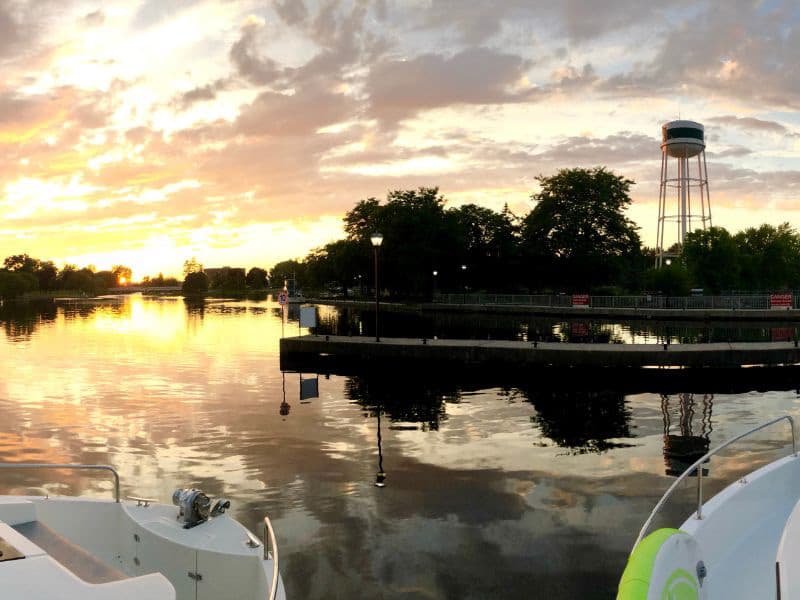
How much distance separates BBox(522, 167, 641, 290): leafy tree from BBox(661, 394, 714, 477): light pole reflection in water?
2612 inches

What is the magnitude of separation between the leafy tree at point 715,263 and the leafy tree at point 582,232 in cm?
1266

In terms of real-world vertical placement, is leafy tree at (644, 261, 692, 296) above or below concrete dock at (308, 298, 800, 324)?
above

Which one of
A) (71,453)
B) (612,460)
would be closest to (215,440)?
(71,453)

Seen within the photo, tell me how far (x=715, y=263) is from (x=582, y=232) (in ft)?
57.9

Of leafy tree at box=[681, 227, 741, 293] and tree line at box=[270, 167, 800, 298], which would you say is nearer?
leafy tree at box=[681, 227, 741, 293]

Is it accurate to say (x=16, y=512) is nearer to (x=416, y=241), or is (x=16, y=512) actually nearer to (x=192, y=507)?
(x=192, y=507)

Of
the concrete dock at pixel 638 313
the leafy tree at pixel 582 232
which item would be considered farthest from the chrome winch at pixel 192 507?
the leafy tree at pixel 582 232

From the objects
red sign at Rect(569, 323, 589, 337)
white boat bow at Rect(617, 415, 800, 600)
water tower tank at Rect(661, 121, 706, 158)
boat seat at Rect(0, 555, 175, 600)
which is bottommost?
red sign at Rect(569, 323, 589, 337)

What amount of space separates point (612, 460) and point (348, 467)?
217 inches

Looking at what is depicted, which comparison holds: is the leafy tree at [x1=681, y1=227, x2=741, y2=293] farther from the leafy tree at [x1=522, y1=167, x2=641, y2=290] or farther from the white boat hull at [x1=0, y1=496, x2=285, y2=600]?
the white boat hull at [x1=0, y1=496, x2=285, y2=600]

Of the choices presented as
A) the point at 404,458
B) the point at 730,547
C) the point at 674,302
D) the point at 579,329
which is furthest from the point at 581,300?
the point at 730,547

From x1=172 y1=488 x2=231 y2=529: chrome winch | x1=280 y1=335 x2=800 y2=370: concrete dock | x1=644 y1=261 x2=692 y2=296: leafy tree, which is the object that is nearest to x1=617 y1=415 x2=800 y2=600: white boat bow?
x1=172 y1=488 x2=231 y2=529: chrome winch

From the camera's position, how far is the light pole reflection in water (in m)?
13.8

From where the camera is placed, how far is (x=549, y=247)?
290 ft
